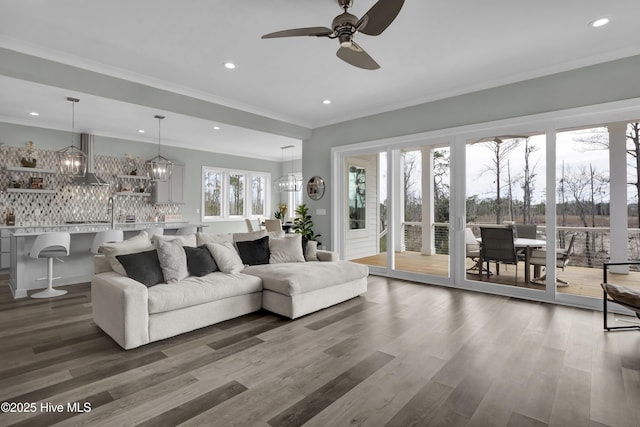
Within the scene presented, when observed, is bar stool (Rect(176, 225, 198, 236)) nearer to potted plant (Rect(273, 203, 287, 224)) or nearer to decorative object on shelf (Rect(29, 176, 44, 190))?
decorative object on shelf (Rect(29, 176, 44, 190))

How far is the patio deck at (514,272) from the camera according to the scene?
3962mm

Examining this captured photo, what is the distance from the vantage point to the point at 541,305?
4066 mm

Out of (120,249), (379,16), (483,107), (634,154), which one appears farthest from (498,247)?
(120,249)

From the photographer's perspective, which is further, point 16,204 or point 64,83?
point 16,204

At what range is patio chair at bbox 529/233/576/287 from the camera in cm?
418

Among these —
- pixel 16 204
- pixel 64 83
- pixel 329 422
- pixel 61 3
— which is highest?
pixel 61 3

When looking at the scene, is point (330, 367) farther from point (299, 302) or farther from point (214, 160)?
point (214, 160)

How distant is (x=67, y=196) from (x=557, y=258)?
8.67 m

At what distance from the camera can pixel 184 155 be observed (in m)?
8.48

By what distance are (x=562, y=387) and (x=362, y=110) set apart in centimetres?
478

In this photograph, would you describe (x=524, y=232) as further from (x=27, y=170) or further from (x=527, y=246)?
(x=27, y=170)

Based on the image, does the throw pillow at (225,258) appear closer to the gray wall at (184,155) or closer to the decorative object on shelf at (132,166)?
the decorative object on shelf at (132,166)

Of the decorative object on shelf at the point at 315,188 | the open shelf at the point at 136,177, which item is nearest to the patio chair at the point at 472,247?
the decorative object on shelf at the point at 315,188

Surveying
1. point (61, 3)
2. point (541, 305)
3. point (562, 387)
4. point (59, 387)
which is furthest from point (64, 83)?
point (541, 305)
